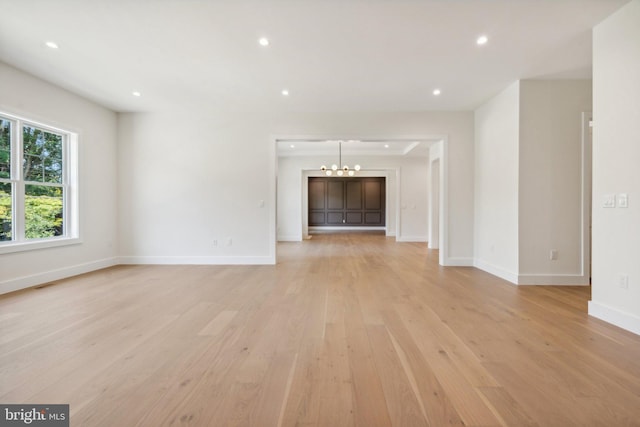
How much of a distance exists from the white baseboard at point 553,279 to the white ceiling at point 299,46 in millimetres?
2595

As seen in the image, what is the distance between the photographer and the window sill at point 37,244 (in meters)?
3.53

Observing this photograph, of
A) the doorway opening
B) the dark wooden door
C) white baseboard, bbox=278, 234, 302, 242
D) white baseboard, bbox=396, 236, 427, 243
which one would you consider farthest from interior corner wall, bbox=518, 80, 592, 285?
the dark wooden door

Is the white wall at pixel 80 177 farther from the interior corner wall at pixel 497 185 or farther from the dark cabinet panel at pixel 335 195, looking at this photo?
the dark cabinet panel at pixel 335 195

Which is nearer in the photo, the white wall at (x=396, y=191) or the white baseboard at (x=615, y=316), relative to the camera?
the white baseboard at (x=615, y=316)

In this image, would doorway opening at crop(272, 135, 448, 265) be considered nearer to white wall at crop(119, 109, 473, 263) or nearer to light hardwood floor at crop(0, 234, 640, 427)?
white wall at crop(119, 109, 473, 263)

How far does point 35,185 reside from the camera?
399cm

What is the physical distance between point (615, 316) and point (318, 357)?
2.62 m

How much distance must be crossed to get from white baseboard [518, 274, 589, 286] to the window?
650 cm

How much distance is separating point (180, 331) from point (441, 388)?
1943mm

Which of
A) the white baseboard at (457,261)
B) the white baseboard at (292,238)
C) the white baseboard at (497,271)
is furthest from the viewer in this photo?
the white baseboard at (292,238)

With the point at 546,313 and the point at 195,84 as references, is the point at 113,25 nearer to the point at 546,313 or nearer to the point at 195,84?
the point at 195,84

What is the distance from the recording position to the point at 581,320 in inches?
103

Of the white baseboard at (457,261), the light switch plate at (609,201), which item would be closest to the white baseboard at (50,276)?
the white baseboard at (457,261)

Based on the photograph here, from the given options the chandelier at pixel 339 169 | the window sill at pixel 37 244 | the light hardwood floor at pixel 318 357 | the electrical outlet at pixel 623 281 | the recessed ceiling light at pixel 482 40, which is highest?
the recessed ceiling light at pixel 482 40
